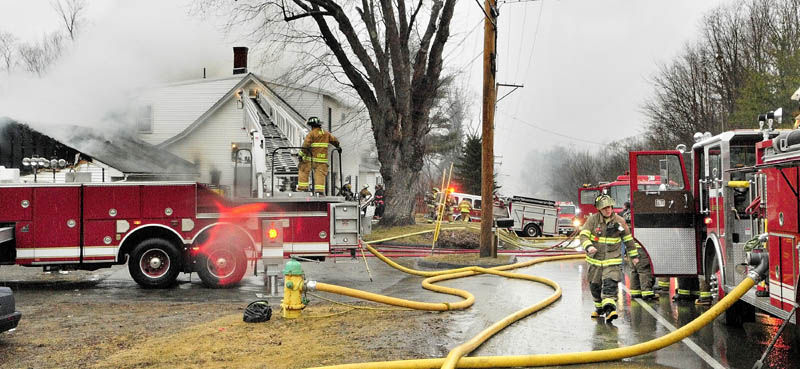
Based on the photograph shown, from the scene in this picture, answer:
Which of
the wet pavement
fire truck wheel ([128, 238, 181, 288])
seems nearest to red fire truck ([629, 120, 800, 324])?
the wet pavement

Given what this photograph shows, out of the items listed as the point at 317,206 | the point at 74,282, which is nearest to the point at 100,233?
the point at 74,282

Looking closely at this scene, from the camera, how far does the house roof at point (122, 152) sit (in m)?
14.7

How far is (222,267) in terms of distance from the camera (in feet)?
41.1

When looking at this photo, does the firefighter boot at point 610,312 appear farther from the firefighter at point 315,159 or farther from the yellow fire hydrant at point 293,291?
the firefighter at point 315,159

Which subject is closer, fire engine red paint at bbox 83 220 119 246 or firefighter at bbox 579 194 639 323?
firefighter at bbox 579 194 639 323

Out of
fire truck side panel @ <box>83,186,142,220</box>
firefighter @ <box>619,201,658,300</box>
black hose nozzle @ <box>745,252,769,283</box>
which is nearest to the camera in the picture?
black hose nozzle @ <box>745,252,769,283</box>

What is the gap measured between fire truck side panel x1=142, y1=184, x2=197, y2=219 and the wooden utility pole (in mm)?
7226

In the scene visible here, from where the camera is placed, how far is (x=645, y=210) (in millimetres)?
10438

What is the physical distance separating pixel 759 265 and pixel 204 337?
5612 millimetres

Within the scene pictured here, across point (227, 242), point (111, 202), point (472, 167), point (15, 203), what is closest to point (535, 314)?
point (227, 242)

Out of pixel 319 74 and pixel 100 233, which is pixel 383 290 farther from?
pixel 319 74

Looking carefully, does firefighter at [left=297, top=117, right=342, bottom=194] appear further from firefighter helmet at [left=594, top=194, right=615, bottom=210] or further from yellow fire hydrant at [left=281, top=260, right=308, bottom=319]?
firefighter helmet at [left=594, top=194, right=615, bottom=210]

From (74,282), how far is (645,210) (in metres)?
10.3

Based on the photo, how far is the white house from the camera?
13.3m
